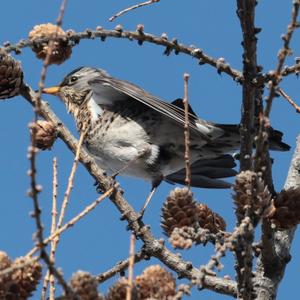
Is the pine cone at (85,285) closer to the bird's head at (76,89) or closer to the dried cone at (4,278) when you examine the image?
the dried cone at (4,278)

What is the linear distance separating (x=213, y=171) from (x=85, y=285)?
3426 millimetres

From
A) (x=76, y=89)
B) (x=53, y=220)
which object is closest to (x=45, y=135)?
(x=53, y=220)

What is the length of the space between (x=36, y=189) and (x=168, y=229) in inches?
39.8

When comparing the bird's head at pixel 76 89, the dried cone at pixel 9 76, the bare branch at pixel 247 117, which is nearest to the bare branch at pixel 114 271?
the bare branch at pixel 247 117

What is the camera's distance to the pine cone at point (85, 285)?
182 cm

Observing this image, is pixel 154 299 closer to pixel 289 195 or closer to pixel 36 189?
pixel 36 189

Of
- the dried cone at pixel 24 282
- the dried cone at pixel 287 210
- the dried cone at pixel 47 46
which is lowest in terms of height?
the dried cone at pixel 24 282

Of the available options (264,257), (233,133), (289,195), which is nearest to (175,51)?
(289,195)

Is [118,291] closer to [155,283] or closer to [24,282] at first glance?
[155,283]

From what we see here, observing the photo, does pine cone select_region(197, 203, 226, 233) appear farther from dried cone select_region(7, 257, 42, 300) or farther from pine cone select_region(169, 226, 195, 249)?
dried cone select_region(7, 257, 42, 300)

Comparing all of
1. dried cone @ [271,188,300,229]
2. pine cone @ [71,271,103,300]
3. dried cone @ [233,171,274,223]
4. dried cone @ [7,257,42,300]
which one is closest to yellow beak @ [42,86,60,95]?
dried cone @ [271,188,300,229]

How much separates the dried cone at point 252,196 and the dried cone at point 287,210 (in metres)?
0.48

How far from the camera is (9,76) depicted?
3061 millimetres

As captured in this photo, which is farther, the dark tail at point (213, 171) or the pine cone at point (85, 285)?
the dark tail at point (213, 171)
